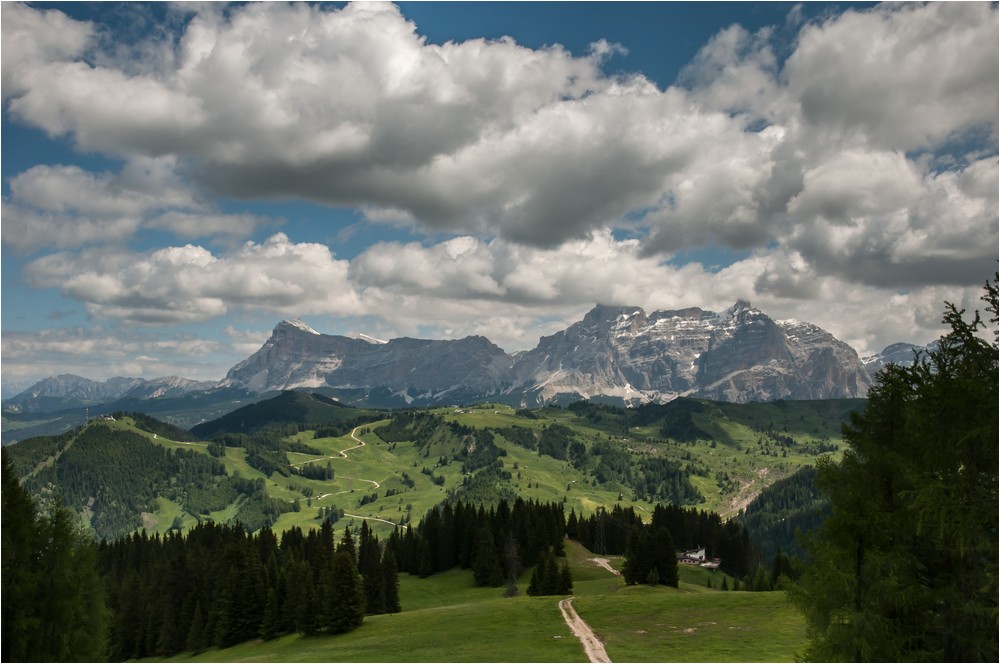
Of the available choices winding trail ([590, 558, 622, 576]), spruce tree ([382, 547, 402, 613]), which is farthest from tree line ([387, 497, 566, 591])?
spruce tree ([382, 547, 402, 613])

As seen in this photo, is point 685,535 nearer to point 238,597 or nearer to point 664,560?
point 664,560

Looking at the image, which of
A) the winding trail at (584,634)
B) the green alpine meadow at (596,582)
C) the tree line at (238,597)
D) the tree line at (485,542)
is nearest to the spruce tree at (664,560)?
the green alpine meadow at (596,582)

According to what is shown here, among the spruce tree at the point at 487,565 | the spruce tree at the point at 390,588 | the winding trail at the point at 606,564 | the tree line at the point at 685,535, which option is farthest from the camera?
the tree line at the point at 685,535

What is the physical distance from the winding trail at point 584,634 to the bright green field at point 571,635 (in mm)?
733

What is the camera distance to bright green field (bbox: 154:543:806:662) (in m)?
56.5

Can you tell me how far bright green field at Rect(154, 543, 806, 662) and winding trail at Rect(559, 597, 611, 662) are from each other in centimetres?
73

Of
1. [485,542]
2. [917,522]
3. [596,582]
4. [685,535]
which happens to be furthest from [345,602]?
[685,535]

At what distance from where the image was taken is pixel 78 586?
168ft

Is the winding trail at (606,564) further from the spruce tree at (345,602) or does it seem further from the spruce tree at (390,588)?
the spruce tree at (345,602)

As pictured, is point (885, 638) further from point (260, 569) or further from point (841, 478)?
point (260, 569)

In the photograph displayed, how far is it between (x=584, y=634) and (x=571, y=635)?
1.37 metres

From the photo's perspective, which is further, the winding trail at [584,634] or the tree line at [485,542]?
the tree line at [485,542]

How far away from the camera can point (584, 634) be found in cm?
6388

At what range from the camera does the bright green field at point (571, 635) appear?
5650 centimetres
